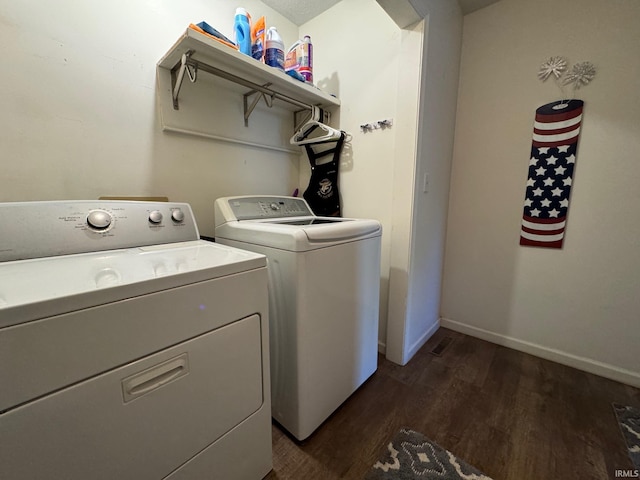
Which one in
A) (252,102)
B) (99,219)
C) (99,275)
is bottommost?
(99,275)

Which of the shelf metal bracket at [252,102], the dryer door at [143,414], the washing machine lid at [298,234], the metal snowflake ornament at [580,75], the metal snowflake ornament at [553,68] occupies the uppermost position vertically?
the metal snowflake ornament at [553,68]

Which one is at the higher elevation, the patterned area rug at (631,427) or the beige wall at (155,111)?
the beige wall at (155,111)

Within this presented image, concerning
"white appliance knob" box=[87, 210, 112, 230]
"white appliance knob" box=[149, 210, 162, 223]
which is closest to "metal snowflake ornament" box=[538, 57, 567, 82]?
"white appliance knob" box=[149, 210, 162, 223]

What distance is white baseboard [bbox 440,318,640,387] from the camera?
4.82 feet

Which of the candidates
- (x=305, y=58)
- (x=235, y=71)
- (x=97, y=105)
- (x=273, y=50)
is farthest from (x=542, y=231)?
(x=97, y=105)

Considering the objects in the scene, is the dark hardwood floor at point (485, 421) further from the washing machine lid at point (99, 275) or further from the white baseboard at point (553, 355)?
the washing machine lid at point (99, 275)

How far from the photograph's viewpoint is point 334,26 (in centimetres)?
180

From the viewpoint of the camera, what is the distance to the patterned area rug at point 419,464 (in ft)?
3.19

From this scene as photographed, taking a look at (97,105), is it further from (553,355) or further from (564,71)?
(553,355)

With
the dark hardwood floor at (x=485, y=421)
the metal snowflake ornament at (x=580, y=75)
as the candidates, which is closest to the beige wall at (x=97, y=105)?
the dark hardwood floor at (x=485, y=421)

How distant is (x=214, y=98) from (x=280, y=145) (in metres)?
0.54

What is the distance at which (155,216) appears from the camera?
1032mm

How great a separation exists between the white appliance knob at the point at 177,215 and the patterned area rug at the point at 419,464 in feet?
4.21

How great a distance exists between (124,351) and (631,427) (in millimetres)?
2079
